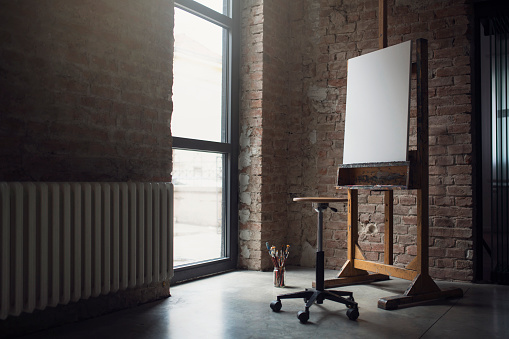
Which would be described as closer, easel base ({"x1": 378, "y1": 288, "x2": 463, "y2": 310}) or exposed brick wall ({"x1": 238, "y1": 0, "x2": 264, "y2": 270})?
easel base ({"x1": 378, "y1": 288, "x2": 463, "y2": 310})

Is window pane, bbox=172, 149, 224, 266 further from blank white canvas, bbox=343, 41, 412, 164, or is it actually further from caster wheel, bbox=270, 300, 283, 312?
blank white canvas, bbox=343, 41, 412, 164

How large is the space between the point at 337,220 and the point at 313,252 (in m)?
0.42

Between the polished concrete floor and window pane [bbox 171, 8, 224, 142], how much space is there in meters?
1.41

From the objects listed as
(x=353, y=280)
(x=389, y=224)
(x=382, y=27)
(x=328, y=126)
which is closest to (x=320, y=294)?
(x=353, y=280)

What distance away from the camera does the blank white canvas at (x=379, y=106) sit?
3566 mm

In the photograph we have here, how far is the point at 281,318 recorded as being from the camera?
307cm

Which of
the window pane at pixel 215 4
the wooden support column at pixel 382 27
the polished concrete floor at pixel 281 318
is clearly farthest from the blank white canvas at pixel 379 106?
the window pane at pixel 215 4

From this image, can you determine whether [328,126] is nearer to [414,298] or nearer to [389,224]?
[389,224]

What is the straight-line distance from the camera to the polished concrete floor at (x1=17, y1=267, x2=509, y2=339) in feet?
9.05

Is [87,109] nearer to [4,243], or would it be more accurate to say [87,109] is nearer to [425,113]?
[4,243]

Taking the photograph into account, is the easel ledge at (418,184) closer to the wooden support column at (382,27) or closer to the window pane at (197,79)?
the wooden support column at (382,27)

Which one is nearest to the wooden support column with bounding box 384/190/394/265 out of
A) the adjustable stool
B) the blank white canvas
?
the blank white canvas

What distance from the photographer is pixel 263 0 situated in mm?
4746

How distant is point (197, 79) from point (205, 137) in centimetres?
53
